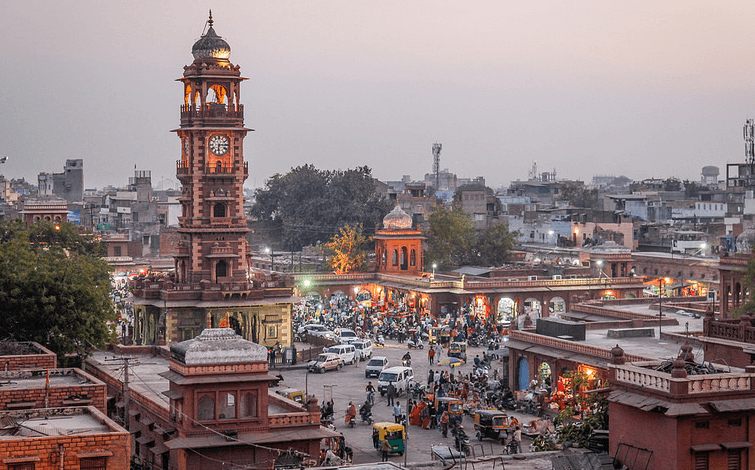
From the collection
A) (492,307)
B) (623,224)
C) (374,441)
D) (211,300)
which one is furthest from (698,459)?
(623,224)

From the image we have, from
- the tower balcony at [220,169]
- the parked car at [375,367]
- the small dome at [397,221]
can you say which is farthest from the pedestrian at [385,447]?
the small dome at [397,221]

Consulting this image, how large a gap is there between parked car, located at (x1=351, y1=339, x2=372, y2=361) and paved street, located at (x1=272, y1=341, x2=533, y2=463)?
87cm

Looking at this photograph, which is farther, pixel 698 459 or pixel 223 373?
pixel 223 373

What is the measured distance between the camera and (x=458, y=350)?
5350 centimetres

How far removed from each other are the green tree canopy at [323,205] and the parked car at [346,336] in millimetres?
42916

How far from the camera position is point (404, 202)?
125625mm

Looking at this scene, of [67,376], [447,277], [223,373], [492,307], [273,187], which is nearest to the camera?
[223,373]

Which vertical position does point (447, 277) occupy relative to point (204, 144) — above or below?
→ below

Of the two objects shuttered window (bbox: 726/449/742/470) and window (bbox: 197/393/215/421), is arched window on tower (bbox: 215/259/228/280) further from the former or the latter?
shuttered window (bbox: 726/449/742/470)

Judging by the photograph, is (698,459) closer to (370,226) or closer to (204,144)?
(204,144)

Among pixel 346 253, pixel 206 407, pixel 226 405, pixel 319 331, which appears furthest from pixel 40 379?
pixel 346 253

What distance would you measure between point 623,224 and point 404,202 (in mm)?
34141

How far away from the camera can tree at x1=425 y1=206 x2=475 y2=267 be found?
88625 mm

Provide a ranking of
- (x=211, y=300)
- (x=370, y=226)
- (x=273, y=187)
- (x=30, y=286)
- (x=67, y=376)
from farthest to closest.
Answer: (x=273, y=187) < (x=370, y=226) < (x=211, y=300) < (x=30, y=286) < (x=67, y=376)
